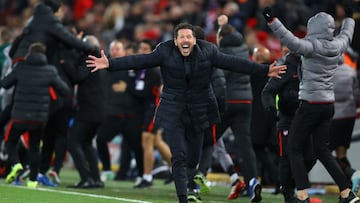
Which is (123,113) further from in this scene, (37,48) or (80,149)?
(37,48)

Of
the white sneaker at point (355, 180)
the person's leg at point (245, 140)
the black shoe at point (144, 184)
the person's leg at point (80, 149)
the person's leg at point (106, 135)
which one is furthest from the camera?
the person's leg at point (106, 135)

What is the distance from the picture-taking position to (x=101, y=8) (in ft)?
90.6

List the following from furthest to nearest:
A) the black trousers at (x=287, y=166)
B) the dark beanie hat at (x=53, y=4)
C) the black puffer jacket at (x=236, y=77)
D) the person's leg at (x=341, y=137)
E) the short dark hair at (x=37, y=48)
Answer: the dark beanie hat at (x=53, y=4) → the short dark hair at (x=37, y=48) → the person's leg at (x=341, y=137) → the black puffer jacket at (x=236, y=77) → the black trousers at (x=287, y=166)

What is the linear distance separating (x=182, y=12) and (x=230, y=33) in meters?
9.24

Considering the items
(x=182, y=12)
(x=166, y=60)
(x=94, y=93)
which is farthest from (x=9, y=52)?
(x=182, y=12)

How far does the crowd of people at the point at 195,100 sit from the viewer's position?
1298cm

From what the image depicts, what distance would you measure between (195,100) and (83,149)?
421cm

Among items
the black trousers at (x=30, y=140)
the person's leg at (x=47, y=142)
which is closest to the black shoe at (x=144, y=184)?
the person's leg at (x=47, y=142)

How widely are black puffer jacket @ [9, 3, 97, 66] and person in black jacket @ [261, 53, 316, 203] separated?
431cm

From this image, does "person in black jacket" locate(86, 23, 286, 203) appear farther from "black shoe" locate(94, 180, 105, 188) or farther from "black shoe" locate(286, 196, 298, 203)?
"black shoe" locate(94, 180, 105, 188)

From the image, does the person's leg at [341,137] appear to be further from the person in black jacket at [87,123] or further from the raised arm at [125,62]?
the raised arm at [125,62]

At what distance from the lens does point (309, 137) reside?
13328mm

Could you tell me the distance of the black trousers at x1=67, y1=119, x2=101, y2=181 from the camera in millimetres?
16688

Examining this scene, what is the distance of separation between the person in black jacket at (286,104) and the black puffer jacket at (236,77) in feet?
4.05
